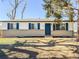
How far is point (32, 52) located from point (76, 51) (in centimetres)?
309

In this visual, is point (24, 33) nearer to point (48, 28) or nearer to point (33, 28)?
point (33, 28)

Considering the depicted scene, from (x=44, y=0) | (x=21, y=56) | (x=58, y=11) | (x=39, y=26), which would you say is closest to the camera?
(x=21, y=56)

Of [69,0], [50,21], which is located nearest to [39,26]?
[50,21]

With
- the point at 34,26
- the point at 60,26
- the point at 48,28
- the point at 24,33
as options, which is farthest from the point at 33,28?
the point at 60,26

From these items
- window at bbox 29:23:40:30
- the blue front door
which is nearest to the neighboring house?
window at bbox 29:23:40:30

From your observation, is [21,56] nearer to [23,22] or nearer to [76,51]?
[76,51]

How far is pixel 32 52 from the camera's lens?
16766 mm

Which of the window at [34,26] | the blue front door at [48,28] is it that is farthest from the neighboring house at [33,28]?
the blue front door at [48,28]

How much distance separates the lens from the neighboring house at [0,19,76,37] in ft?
116

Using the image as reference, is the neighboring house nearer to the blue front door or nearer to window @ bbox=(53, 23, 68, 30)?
window @ bbox=(53, 23, 68, 30)

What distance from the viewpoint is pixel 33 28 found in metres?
35.2

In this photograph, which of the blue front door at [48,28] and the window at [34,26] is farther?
the blue front door at [48,28]

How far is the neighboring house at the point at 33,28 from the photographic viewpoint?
116 feet

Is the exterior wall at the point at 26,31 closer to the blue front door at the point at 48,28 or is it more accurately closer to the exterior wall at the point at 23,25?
the exterior wall at the point at 23,25
